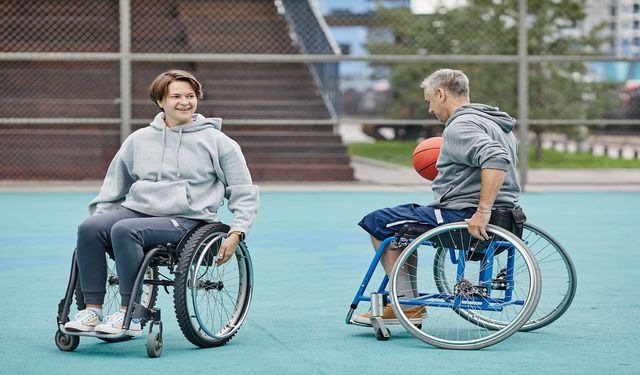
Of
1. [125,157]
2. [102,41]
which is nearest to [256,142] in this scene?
[102,41]

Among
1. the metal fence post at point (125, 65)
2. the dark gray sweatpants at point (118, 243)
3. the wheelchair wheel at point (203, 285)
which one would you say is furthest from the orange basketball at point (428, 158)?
Answer: the metal fence post at point (125, 65)

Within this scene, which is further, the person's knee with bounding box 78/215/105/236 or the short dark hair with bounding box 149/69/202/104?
the short dark hair with bounding box 149/69/202/104

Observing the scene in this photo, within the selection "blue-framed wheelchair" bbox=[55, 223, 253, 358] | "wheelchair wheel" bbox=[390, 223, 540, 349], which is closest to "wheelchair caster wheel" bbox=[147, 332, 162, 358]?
"blue-framed wheelchair" bbox=[55, 223, 253, 358]

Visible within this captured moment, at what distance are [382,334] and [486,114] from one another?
1.18 meters

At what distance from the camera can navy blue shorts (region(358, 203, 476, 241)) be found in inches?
274

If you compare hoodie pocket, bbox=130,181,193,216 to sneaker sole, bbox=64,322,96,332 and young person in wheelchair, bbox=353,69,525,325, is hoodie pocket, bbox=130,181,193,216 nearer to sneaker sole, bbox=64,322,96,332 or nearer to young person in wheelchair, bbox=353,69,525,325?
sneaker sole, bbox=64,322,96,332

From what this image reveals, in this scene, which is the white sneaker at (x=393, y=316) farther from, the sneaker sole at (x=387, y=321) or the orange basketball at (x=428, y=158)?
the orange basketball at (x=428, y=158)

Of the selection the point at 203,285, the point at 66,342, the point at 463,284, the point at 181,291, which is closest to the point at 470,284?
the point at 463,284

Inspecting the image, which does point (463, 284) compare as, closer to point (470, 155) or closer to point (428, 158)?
point (470, 155)

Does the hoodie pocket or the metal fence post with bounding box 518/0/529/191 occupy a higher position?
the hoodie pocket

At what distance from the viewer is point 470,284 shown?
691cm

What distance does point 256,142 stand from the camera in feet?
65.4

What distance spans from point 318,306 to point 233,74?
42.0 feet

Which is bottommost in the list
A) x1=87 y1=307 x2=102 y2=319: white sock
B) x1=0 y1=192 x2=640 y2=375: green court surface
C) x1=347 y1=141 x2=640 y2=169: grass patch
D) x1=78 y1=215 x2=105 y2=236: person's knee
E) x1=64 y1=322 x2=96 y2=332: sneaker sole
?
x1=347 y1=141 x2=640 y2=169: grass patch
